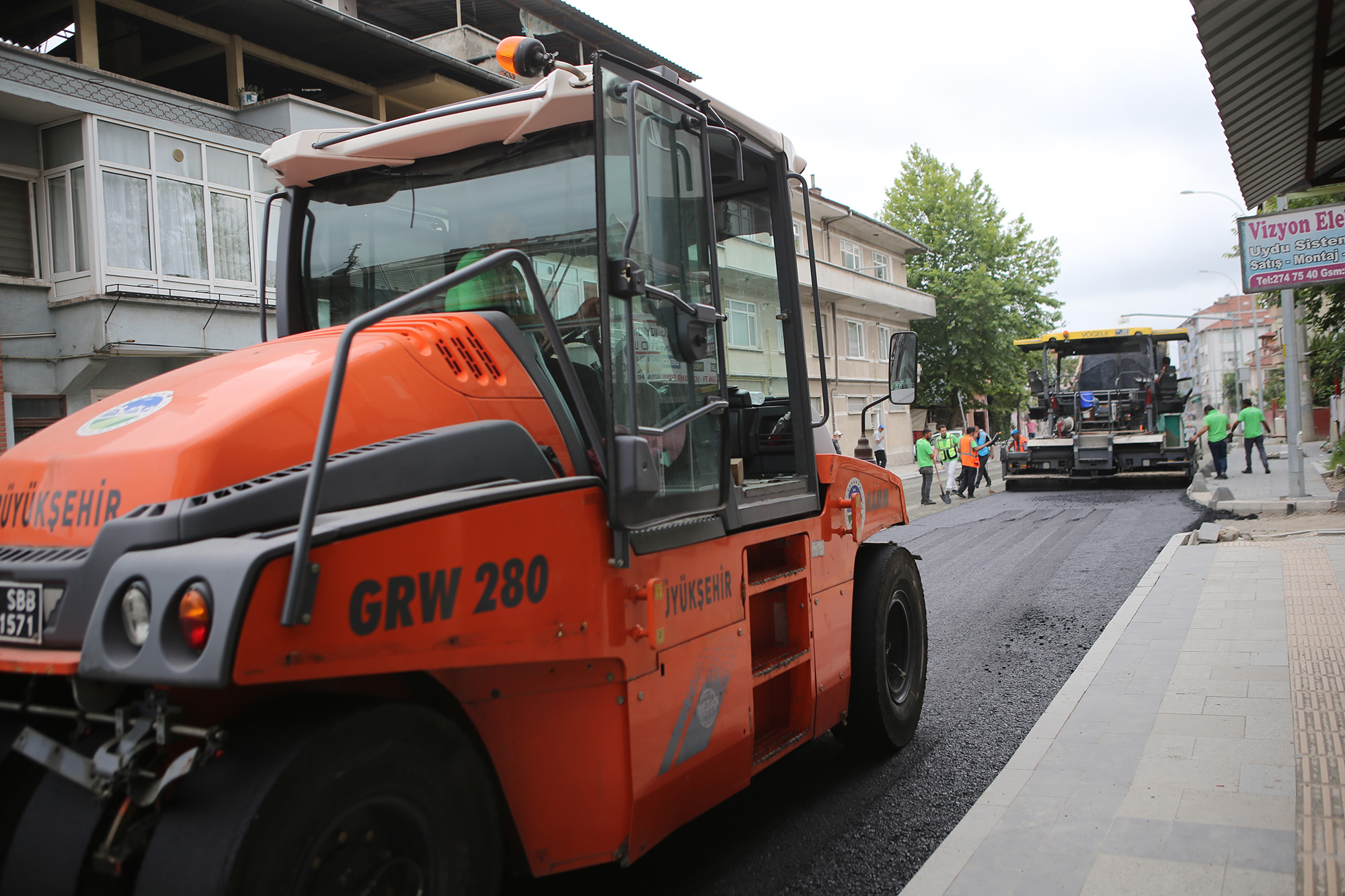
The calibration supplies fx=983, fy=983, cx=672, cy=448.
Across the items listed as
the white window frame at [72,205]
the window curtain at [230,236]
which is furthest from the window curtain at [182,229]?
the white window frame at [72,205]

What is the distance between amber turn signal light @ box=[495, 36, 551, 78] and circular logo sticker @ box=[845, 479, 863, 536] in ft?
7.86

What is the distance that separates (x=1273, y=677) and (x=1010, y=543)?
24.8 feet

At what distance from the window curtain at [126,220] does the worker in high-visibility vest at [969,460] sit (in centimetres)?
1519

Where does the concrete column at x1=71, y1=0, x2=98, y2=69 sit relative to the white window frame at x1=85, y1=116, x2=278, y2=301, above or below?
above

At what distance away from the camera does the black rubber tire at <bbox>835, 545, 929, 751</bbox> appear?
15.7ft

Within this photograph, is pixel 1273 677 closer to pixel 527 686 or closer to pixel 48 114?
pixel 527 686

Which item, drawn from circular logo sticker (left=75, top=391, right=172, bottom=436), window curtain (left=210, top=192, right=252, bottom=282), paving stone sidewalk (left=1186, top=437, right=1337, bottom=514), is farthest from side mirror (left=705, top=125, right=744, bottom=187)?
paving stone sidewalk (left=1186, top=437, right=1337, bottom=514)

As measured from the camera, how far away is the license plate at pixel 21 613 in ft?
7.29

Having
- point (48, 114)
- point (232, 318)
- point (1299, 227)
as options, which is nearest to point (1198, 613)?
point (1299, 227)

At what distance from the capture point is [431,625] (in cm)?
234

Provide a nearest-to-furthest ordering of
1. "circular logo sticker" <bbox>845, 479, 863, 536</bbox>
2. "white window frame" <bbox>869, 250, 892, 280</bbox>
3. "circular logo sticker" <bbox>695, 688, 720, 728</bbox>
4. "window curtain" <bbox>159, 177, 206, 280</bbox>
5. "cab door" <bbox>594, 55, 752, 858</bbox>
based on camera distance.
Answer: "cab door" <bbox>594, 55, 752, 858</bbox> → "circular logo sticker" <bbox>695, 688, 720, 728</bbox> → "circular logo sticker" <bbox>845, 479, 863, 536</bbox> → "window curtain" <bbox>159, 177, 206, 280</bbox> → "white window frame" <bbox>869, 250, 892, 280</bbox>

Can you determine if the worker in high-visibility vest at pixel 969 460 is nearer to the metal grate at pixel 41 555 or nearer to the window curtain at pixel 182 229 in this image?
the window curtain at pixel 182 229

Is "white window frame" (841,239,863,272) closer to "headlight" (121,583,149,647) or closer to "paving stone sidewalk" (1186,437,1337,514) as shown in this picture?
"paving stone sidewalk" (1186,437,1337,514)

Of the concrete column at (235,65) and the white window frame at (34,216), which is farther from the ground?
the concrete column at (235,65)
